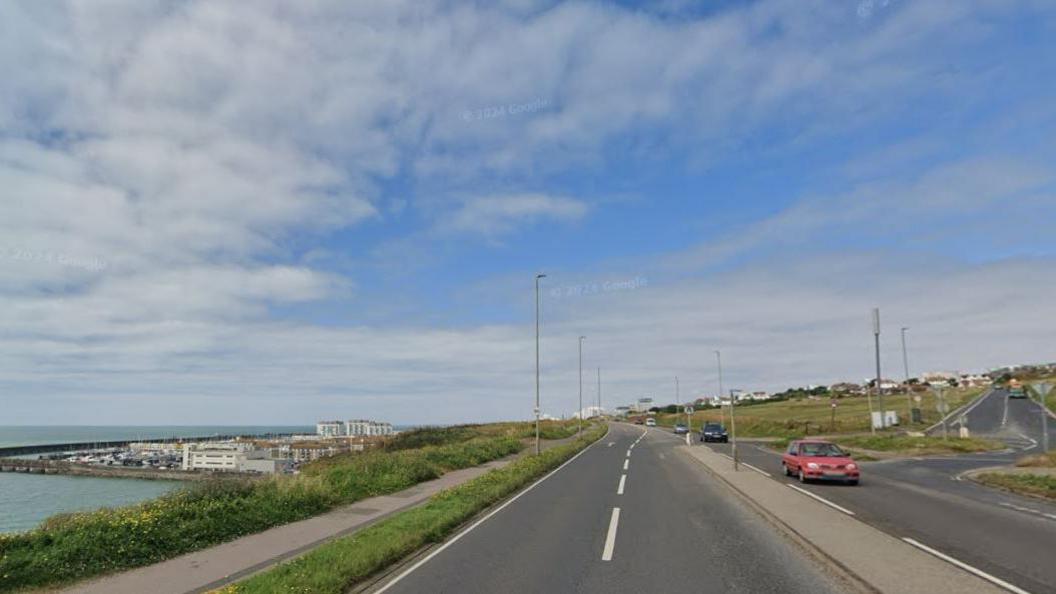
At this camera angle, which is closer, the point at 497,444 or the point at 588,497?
the point at 588,497

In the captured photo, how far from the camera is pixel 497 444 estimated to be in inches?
1511

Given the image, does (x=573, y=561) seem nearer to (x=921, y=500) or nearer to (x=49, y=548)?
(x=49, y=548)

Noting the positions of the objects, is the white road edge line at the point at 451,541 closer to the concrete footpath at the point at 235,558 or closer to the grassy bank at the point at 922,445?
the concrete footpath at the point at 235,558

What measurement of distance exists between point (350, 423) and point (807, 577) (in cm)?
15749

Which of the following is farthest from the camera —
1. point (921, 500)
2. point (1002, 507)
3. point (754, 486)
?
point (754, 486)

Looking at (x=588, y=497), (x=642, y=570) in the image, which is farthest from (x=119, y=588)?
(x=588, y=497)

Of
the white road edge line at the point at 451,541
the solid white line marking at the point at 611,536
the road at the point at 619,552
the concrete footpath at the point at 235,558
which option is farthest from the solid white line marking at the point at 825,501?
the concrete footpath at the point at 235,558

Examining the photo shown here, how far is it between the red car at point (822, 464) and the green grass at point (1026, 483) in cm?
443

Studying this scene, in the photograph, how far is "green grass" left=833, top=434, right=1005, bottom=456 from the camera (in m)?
38.5

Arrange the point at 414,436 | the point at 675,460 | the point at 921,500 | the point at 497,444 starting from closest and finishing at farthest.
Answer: the point at 921,500 < the point at 675,460 < the point at 497,444 < the point at 414,436

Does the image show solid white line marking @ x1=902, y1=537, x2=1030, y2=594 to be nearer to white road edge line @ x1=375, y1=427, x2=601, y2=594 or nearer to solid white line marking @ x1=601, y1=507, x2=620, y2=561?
solid white line marking @ x1=601, y1=507, x2=620, y2=561

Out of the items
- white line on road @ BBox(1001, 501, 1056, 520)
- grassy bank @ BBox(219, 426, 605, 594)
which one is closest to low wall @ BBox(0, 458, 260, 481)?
grassy bank @ BBox(219, 426, 605, 594)

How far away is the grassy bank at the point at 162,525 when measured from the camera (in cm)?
917

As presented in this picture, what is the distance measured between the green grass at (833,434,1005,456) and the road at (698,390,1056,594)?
292 inches
